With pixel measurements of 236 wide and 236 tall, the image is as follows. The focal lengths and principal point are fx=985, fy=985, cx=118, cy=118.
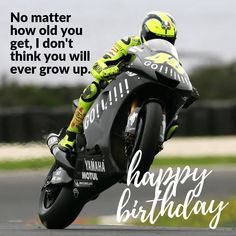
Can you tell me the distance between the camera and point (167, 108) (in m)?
6.78

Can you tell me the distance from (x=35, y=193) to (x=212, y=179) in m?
2.41

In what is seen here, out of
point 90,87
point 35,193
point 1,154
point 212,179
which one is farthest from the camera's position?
point 1,154

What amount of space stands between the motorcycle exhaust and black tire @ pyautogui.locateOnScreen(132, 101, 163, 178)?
Answer: 973 mm

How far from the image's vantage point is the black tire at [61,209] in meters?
7.29

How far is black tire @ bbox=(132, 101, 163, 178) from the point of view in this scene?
Result: 21.1 ft

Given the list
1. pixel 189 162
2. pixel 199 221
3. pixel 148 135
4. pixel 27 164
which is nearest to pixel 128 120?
pixel 148 135

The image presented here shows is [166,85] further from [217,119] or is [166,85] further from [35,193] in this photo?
[217,119]

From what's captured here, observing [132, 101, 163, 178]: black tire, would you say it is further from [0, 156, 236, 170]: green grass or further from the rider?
[0, 156, 236, 170]: green grass

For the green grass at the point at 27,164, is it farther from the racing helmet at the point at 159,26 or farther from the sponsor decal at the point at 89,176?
the racing helmet at the point at 159,26

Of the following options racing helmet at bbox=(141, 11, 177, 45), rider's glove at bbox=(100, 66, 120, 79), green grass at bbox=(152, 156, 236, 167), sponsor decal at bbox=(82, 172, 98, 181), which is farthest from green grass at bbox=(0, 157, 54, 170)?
racing helmet at bbox=(141, 11, 177, 45)

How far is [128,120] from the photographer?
6.59 meters

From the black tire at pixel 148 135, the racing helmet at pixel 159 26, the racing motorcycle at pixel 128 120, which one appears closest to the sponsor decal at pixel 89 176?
the racing motorcycle at pixel 128 120

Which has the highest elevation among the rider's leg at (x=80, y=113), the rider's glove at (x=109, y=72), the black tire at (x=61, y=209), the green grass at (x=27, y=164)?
the rider's glove at (x=109, y=72)

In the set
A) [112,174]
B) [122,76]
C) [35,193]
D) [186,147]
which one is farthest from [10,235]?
[186,147]
